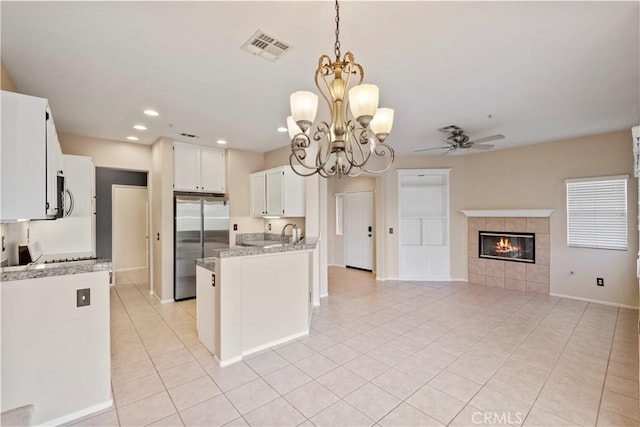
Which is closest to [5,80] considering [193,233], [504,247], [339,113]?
[339,113]

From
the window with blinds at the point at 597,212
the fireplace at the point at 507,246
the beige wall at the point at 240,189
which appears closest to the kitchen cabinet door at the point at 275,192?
the beige wall at the point at 240,189

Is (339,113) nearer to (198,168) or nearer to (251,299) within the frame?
(251,299)

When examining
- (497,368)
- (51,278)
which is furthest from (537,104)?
(51,278)

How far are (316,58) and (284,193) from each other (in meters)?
2.57

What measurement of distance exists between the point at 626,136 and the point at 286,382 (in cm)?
571

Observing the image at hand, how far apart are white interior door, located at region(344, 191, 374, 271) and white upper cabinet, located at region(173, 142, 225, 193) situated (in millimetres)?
3378

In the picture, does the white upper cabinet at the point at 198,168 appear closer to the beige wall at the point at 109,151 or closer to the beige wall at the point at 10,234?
the beige wall at the point at 109,151

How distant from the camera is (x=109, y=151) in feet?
15.9

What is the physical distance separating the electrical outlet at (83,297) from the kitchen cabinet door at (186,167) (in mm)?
3064

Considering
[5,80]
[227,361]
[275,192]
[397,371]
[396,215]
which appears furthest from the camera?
[396,215]

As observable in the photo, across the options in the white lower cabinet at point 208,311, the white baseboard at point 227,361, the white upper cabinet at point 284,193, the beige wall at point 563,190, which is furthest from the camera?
the white upper cabinet at point 284,193

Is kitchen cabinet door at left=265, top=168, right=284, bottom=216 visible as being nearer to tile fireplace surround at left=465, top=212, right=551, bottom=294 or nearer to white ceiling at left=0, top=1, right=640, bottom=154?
white ceiling at left=0, top=1, right=640, bottom=154

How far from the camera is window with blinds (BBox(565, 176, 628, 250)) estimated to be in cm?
440

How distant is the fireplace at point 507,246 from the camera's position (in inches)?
209
